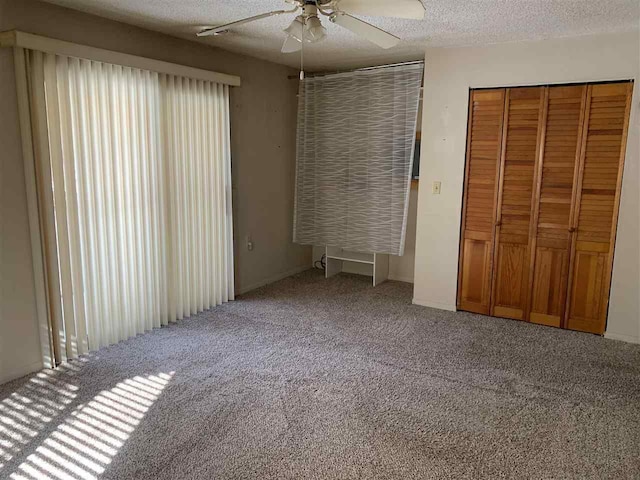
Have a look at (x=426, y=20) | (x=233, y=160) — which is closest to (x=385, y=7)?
(x=426, y=20)

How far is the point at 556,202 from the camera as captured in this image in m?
3.81

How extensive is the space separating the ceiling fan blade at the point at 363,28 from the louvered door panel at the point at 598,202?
203cm

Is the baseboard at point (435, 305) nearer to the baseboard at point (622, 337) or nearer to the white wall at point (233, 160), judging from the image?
the baseboard at point (622, 337)

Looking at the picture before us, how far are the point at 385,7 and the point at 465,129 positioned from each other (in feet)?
7.19

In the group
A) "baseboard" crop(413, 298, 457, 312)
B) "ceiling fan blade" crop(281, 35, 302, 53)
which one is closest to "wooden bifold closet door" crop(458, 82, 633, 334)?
"baseboard" crop(413, 298, 457, 312)

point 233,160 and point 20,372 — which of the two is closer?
point 20,372

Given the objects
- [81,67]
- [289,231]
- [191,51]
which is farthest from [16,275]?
[289,231]

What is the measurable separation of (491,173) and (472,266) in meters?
0.82

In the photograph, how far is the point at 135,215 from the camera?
11.6ft

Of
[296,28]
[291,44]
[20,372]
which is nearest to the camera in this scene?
[296,28]

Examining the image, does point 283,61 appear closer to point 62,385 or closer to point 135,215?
point 135,215

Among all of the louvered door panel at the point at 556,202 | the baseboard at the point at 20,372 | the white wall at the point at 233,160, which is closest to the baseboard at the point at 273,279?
the white wall at the point at 233,160

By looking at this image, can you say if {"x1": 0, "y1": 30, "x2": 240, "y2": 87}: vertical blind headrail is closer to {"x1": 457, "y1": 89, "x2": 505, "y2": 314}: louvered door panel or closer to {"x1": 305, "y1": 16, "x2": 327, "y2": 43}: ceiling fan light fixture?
{"x1": 305, "y1": 16, "x2": 327, "y2": 43}: ceiling fan light fixture

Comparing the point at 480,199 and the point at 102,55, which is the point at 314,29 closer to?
the point at 102,55
